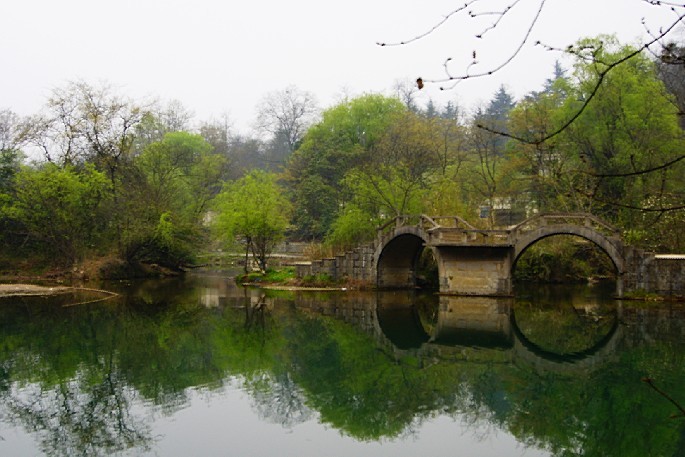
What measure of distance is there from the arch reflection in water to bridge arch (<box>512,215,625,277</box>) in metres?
2.01

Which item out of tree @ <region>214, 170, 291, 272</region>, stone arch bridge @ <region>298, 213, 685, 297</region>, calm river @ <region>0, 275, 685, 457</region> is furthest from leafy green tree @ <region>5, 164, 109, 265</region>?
stone arch bridge @ <region>298, 213, 685, 297</region>

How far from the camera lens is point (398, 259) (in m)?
35.1

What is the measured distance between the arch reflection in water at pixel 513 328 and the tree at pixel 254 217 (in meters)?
11.1

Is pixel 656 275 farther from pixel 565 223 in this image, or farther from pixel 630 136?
pixel 630 136

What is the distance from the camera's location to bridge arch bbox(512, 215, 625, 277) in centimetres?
2769

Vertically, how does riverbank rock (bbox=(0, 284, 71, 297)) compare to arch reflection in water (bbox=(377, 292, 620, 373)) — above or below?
above

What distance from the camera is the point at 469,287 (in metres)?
30.4

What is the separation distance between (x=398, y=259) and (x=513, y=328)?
1251 cm

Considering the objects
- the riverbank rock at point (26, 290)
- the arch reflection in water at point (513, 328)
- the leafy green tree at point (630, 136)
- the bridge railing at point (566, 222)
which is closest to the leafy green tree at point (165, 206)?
the riverbank rock at point (26, 290)

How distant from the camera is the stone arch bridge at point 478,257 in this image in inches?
1083

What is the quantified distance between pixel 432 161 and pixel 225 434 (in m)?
35.2

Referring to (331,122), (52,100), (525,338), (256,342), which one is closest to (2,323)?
(256,342)

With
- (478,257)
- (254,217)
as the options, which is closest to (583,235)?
(478,257)

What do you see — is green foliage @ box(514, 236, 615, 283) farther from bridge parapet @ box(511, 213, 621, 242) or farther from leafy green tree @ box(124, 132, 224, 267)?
leafy green tree @ box(124, 132, 224, 267)
